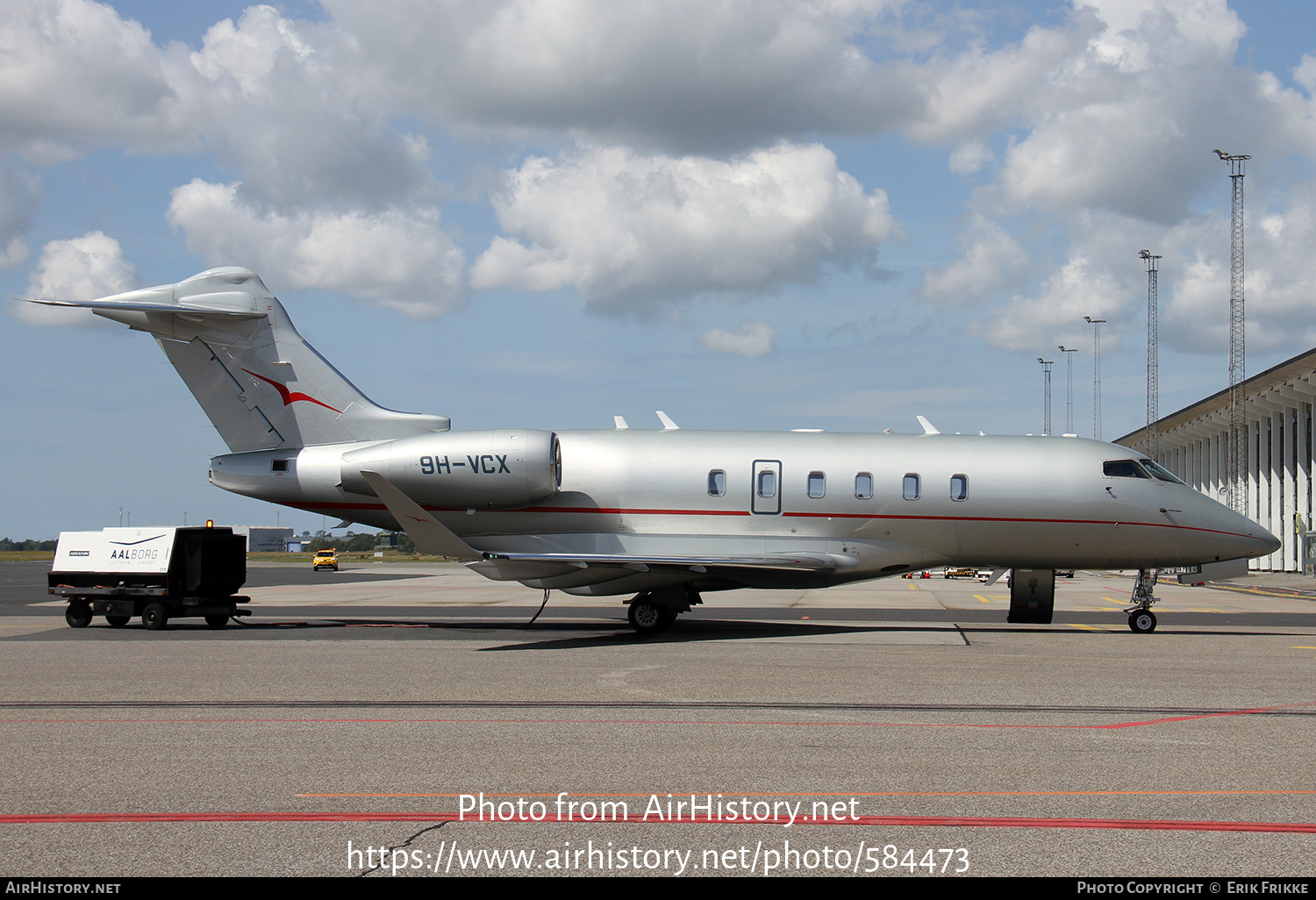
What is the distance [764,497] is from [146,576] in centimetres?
1220

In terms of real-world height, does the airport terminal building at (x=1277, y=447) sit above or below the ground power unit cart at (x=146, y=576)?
above

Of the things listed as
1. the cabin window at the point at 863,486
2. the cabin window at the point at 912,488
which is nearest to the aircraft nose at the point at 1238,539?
the cabin window at the point at 912,488

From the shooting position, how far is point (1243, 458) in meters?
67.3

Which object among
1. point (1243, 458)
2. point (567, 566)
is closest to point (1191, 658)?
point (567, 566)

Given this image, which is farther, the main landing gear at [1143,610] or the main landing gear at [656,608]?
the main landing gear at [1143,610]

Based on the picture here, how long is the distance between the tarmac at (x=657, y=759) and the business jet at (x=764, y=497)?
2791 millimetres

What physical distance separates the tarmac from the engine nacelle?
3481 millimetres

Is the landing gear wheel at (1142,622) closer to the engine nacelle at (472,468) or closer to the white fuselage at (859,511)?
the white fuselage at (859,511)

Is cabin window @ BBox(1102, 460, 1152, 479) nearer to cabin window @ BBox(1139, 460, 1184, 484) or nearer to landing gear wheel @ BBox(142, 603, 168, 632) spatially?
cabin window @ BBox(1139, 460, 1184, 484)

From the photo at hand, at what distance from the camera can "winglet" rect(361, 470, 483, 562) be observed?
55.7ft

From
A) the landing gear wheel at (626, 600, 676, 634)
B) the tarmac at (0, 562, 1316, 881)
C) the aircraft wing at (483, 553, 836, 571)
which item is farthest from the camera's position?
the landing gear wheel at (626, 600, 676, 634)

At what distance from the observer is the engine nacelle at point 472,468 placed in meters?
19.6

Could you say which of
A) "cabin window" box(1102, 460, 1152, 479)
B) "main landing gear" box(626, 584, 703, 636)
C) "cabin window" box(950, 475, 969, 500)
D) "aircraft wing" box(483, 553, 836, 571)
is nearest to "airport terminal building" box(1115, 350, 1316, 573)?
"cabin window" box(1102, 460, 1152, 479)

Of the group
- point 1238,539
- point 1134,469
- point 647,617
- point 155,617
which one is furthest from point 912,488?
point 155,617
